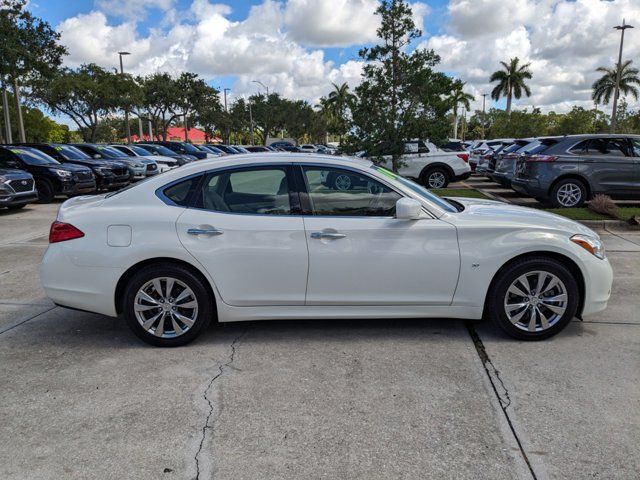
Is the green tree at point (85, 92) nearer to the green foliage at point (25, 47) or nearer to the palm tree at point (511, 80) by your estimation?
the green foliage at point (25, 47)

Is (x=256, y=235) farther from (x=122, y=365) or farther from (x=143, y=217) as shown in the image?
(x=122, y=365)

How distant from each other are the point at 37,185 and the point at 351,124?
8614 millimetres

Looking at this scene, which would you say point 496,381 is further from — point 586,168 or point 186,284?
point 586,168

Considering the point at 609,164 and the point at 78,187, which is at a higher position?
the point at 609,164

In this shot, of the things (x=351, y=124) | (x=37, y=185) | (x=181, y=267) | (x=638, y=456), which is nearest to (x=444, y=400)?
(x=638, y=456)

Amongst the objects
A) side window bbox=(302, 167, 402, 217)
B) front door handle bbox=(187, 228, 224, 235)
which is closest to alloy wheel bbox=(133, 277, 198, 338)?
front door handle bbox=(187, 228, 224, 235)

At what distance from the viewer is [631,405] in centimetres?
338

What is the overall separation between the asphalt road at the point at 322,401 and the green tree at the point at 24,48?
18342 millimetres

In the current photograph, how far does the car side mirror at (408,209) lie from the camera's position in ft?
13.6

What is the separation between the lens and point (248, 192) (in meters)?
4.42

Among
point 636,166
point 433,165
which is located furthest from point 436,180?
point 636,166

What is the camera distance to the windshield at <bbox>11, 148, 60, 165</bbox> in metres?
14.4

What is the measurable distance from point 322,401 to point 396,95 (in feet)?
38.2

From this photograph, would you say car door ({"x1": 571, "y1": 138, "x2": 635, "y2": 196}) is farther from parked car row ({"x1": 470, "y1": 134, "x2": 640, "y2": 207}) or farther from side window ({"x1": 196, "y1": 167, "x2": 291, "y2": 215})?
side window ({"x1": 196, "y1": 167, "x2": 291, "y2": 215})
